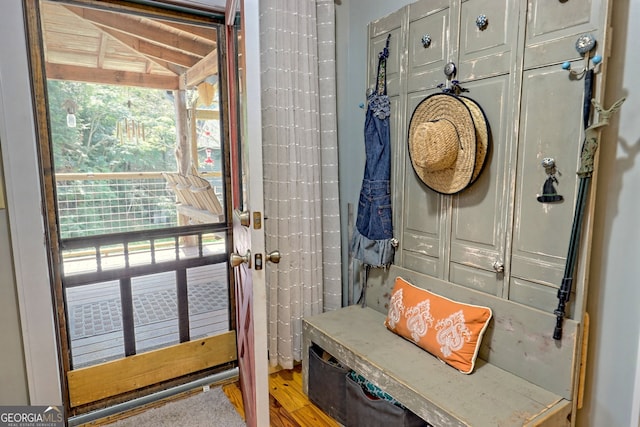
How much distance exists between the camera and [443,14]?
Answer: 5.47 ft

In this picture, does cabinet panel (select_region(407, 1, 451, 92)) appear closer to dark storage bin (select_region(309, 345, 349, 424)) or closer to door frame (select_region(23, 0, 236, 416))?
door frame (select_region(23, 0, 236, 416))

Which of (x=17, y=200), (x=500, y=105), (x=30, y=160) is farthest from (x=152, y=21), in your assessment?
(x=500, y=105)

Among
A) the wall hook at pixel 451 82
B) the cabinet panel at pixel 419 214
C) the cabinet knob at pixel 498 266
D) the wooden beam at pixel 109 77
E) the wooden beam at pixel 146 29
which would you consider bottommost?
the cabinet knob at pixel 498 266

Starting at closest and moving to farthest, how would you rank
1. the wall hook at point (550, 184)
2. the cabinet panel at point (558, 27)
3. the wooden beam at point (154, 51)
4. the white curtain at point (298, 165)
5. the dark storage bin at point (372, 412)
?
1. the cabinet panel at point (558, 27)
2. the wall hook at point (550, 184)
3. the dark storage bin at point (372, 412)
4. the wooden beam at point (154, 51)
5. the white curtain at point (298, 165)

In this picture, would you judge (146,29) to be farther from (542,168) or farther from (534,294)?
(534,294)

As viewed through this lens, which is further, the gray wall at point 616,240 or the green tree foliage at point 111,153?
the green tree foliage at point 111,153

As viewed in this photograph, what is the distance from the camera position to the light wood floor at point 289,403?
6.18ft

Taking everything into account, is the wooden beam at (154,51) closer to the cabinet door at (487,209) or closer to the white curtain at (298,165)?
the white curtain at (298,165)

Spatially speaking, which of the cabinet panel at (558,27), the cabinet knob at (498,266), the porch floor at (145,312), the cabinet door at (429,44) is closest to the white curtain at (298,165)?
the porch floor at (145,312)

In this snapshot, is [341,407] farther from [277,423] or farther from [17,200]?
[17,200]

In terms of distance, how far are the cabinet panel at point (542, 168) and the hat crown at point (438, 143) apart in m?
0.26

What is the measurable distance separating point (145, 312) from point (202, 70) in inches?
55.4

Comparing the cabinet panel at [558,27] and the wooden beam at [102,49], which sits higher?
the wooden beam at [102,49]

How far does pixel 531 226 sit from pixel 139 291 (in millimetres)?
1958
